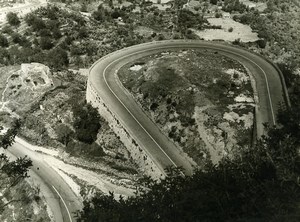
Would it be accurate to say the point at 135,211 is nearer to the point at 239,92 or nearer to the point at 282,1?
the point at 239,92

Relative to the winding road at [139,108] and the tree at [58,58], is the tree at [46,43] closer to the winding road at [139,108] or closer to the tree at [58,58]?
the tree at [58,58]

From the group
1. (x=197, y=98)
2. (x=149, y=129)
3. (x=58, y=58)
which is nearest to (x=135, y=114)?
(x=149, y=129)

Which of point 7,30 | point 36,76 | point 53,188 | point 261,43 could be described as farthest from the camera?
point 7,30

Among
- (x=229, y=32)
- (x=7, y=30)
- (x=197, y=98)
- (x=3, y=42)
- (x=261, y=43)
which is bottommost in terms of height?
(x=3, y=42)

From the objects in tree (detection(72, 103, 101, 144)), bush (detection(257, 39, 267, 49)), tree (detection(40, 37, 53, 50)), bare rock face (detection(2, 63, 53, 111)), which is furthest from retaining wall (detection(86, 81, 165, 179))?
bush (detection(257, 39, 267, 49))

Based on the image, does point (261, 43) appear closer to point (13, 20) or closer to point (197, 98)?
point (197, 98)

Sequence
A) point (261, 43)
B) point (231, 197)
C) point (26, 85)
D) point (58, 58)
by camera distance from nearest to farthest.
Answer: point (231, 197) < point (26, 85) < point (58, 58) < point (261, 43)

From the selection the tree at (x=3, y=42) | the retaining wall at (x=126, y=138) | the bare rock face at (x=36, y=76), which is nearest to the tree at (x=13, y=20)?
the tree at (x=3, y=42)
